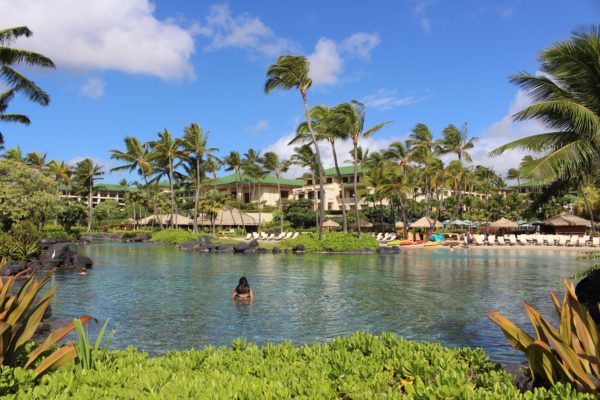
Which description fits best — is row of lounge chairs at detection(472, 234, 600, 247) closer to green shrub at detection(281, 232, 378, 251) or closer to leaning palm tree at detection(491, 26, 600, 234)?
green shrub at detection(281, 232, 378, 251)

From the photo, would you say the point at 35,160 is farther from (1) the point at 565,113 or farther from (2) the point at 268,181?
(1) the point at 565,113

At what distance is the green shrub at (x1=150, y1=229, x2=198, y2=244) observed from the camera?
153 ft

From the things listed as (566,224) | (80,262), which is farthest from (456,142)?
(80,262)

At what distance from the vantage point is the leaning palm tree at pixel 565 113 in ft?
31.1

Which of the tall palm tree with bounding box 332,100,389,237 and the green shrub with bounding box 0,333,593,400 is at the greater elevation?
the tall palm tree with bounding box 332,100,389,237

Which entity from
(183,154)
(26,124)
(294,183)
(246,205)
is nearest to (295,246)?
(26,124)

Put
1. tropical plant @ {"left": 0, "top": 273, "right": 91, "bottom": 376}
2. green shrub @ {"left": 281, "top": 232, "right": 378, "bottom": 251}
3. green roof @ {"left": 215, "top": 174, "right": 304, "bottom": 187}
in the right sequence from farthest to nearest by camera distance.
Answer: green roof @ {"left": 215, "top": 174, "right": 304, "bottom": 187}
green shrub @ {"left": 281, "top": 232, "right": 378, "bottom": 251}
tropical plant @ {"left": 0, "top": 273, "right": 91, "bottom": 376}

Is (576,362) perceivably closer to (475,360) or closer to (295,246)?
(475,360)

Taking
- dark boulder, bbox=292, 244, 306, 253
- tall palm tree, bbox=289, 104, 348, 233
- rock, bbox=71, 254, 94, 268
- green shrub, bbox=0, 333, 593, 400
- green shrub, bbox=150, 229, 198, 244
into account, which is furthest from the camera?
green shrub, bbox=150, 229, 198, 244

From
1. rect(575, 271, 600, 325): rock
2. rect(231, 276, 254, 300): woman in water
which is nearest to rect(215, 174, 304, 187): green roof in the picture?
rect(231, 276, 254, 300): woman in water

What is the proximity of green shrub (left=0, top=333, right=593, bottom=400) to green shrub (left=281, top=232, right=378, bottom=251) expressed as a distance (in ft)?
94.1

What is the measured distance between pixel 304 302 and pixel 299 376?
31.5 ft

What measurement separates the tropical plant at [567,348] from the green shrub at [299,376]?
263 millimetres

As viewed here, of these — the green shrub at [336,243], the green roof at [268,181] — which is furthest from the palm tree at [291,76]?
the green roof at [268,181]
